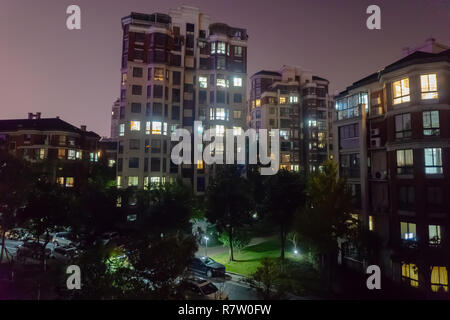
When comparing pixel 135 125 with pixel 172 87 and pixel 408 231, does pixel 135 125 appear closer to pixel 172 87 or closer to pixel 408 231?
pixel 172 87

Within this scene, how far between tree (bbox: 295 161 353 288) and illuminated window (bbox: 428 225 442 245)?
6386mm

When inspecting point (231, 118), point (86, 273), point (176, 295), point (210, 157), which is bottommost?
point (176, 295)

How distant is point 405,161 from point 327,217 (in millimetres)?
9430

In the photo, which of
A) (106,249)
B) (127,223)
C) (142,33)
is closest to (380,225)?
(106,249)

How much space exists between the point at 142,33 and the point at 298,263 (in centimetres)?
4510

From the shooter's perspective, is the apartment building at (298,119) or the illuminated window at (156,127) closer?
the illuminated window at (156,127)

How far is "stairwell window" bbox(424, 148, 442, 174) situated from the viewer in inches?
852

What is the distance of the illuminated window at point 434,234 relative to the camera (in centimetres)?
2092

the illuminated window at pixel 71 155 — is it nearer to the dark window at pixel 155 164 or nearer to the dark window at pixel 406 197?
the dark window at pixel 155 164

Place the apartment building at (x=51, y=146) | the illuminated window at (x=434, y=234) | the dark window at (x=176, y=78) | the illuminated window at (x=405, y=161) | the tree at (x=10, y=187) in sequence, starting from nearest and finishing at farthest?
the illuminated window at (x=434, y=234) → the illuminated window at (x=405, y=161) → the tree at (x=10, y=187) → the dark window at (x=176, y=78) → the apartment building at (x=51, y=146)

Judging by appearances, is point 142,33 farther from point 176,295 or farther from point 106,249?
point 176,295

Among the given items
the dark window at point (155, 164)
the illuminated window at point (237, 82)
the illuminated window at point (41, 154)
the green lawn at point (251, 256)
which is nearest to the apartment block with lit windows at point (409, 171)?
the green lawn at point (251, 256)

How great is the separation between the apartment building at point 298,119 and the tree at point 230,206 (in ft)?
135

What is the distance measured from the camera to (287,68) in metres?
74.6
